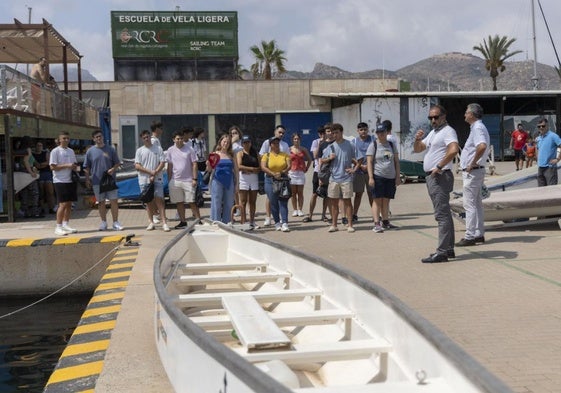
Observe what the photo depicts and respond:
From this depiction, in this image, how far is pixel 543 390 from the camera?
4.35 meters

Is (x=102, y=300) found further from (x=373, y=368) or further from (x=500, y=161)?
(x=500, y=161)

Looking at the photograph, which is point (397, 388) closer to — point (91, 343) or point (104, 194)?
point (91, 343)

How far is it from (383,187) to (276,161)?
1.94 m

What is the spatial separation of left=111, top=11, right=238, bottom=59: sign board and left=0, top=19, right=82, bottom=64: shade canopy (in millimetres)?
25485

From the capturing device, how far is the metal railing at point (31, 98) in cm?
1466

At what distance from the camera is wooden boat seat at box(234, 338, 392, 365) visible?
162 inches

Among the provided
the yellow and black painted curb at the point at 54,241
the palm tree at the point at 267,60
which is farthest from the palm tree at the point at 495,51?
the yellow and black painted curb at the point at 54,241

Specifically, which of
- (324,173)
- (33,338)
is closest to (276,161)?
(324,173)

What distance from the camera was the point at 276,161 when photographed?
12320 millimetres

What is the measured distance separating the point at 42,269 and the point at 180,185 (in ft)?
9.32

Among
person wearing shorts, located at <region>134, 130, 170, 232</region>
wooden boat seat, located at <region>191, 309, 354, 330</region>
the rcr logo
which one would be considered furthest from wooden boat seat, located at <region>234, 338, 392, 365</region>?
the rcr logo

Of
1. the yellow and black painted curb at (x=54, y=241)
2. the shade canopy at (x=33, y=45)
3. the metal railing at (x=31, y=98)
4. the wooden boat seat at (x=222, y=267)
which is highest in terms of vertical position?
the shade canopy at (x=33, y=45)

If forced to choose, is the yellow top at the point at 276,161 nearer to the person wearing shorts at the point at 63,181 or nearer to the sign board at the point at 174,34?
the person wearing shorts at the point at 63,181

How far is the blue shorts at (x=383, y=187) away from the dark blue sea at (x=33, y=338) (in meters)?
4.94
